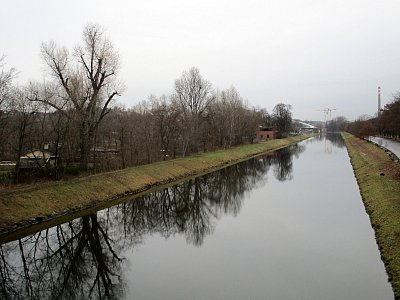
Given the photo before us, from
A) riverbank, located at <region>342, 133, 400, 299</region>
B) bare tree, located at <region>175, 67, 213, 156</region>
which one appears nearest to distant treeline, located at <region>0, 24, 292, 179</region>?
bare tree, located at <region>175, 67, 213, 156</region>

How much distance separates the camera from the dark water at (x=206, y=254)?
10.8 metres

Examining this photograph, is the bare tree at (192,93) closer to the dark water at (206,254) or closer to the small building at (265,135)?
the dark water at (206,254)

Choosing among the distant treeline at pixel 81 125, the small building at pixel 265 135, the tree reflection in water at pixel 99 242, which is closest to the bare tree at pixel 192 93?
the distant treeline at pixel 81 125

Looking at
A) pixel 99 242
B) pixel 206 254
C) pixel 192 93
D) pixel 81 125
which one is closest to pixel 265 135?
pixel 192 93

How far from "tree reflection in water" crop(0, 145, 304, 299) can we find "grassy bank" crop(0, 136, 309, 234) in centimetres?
147

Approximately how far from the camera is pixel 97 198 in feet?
74.3

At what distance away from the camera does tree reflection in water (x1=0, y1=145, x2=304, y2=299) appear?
11.2 metres

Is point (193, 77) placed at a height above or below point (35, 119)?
above

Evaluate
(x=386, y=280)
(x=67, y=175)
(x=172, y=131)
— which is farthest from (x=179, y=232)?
(x=172, y=131)

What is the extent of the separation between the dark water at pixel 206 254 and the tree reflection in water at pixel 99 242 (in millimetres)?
43

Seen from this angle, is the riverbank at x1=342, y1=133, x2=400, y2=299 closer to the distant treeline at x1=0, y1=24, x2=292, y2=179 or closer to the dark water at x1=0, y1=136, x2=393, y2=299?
the dark water at x1=0, y1=136, x2=393, y2=299

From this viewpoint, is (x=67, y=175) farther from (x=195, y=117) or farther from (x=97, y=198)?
(x=195, y=117)

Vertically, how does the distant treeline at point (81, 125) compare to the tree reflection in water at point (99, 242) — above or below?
above

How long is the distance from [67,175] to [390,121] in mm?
59098
